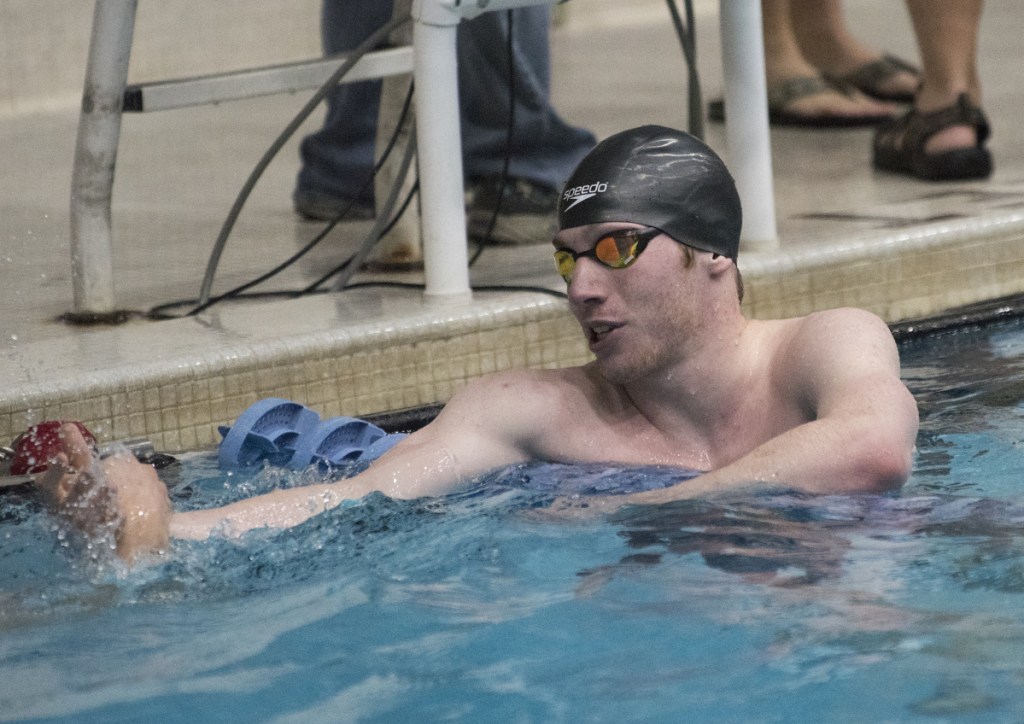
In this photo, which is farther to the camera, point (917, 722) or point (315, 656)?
point (315, 656)

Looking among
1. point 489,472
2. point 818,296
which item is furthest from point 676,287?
point 818,296

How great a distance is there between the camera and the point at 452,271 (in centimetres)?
437

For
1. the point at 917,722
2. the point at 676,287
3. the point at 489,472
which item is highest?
the point at 676,287

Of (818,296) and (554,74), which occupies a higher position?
(554,74)

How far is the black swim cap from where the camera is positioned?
3225mm

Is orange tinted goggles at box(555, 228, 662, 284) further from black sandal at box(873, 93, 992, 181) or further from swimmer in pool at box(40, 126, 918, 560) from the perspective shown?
black sandal at box(873, 93, 992, 181)

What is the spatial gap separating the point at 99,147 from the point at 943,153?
2987 millimetres

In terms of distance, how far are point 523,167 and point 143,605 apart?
9.21 ft

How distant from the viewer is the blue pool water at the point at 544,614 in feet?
7.89

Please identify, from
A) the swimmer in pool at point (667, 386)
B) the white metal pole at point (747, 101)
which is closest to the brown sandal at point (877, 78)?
the white metal pole at point (747, 101)

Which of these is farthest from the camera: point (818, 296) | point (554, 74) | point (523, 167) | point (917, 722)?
point (554, 74)

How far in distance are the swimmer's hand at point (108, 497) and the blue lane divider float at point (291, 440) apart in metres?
0.74

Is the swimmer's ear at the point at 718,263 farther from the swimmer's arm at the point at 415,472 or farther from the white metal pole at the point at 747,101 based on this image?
the white metal pole at the point at 747,101

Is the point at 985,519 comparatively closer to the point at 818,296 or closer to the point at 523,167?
the point at 818,296
